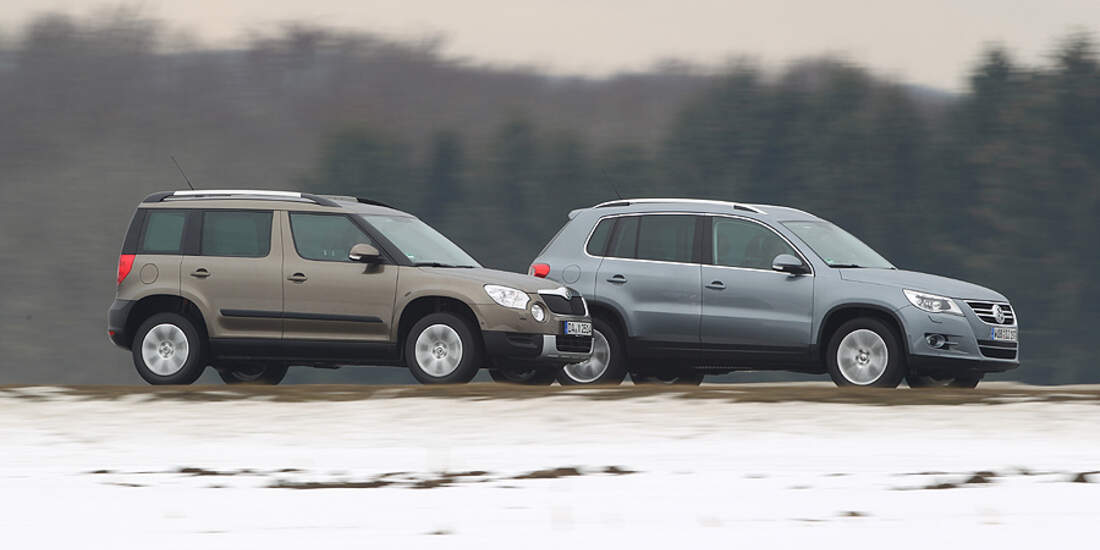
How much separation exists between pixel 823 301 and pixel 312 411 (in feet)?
16.3

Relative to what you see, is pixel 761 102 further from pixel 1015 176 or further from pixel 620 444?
pixel 620 444

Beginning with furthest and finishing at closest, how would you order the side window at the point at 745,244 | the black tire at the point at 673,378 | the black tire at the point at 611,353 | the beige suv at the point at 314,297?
the black tire at the point at 673,378 → the black tire at the point at 611,353 → the side window at the point at 745,244 → the beige suv at the point at 314,297

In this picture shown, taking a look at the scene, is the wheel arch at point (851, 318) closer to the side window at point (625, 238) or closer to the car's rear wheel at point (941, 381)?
the car's rear wheel at point (941, 381)

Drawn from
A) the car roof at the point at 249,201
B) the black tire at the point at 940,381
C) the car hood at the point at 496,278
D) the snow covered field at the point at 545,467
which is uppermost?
the car roof at the point at 249,201

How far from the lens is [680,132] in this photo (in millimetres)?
60844

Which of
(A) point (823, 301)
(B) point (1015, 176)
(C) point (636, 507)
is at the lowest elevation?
(C) point (636, 507)

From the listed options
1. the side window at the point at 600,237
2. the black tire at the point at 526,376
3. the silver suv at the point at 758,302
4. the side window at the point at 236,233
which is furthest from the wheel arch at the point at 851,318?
the side window at the point at 236,233

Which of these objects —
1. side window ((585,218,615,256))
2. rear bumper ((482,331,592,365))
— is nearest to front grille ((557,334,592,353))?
rear bumper ((482,331,592,365))

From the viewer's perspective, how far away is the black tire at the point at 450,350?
15.8 metres

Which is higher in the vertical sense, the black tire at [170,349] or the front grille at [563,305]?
the front grille at [563,305]

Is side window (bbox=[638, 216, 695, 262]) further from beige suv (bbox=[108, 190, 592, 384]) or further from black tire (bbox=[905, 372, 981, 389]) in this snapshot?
black tire (bbox=[905, 372, 981, 389])

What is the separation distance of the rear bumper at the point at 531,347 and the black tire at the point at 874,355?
2299 mm

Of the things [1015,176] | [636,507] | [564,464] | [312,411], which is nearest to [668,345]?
[312,411]

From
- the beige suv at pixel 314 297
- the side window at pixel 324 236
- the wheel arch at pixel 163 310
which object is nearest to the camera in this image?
the beige suv at pixel 314 297
